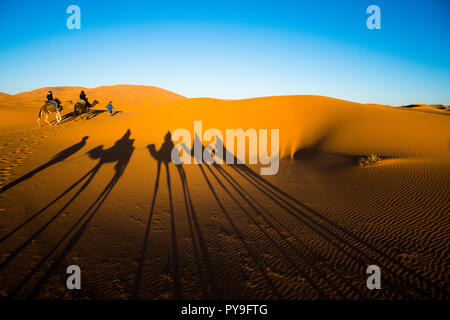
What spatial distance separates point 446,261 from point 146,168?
425 inches

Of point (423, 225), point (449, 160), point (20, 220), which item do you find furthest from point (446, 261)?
point (20, 220)

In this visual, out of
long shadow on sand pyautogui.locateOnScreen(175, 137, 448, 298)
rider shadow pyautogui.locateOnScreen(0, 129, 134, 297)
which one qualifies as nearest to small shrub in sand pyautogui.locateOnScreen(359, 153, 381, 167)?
long shadow on sand pyautogui.locateOnScreen(175, 137, 448, 298)

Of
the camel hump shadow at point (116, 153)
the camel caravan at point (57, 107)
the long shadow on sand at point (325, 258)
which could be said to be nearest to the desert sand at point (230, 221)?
the long shadow on sand at point (325, 258)

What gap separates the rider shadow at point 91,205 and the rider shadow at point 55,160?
105cm

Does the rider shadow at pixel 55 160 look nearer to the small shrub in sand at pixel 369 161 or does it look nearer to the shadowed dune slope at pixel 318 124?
the shadowed dune slope at pixel 318 124

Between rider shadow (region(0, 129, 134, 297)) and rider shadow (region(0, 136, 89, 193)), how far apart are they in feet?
3.46

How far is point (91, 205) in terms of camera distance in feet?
21.9

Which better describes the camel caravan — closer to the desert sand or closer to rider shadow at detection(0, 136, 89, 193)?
the desert sand

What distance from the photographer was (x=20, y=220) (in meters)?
5.55

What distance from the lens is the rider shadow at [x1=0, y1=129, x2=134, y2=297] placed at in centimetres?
389

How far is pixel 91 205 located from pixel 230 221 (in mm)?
4704

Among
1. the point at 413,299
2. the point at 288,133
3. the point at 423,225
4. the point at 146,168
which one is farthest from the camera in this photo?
the point at 288,133

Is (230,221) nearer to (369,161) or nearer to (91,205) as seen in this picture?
(91,205)
